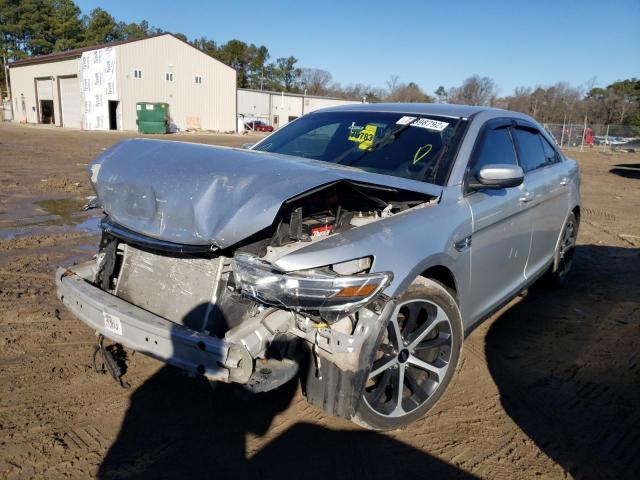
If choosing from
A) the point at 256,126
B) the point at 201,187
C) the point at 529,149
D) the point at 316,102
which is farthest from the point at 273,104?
the point at 201,187

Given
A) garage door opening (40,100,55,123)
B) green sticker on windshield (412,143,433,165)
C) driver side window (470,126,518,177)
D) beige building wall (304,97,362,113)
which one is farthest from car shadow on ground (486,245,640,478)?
beige building wall (304,97,362,113)

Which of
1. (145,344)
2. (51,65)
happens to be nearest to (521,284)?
(145,344)

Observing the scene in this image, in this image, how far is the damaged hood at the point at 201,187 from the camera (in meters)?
2.38

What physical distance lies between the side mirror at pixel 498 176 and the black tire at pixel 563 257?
2090mm

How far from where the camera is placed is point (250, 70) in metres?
87.1

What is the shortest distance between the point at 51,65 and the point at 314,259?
49.8m

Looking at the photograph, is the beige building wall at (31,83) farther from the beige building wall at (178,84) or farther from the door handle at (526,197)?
the door handle at (526,197)

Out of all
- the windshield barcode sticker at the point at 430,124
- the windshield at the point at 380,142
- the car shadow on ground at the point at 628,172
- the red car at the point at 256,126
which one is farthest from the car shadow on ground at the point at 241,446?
the red car at the point at 256,126

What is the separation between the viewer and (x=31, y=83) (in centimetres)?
4716

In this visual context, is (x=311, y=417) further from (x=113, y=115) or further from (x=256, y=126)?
(x=256, y=126)

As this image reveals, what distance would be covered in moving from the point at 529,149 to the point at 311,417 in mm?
3075

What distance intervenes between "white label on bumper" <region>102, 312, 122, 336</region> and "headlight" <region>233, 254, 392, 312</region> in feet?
2.63

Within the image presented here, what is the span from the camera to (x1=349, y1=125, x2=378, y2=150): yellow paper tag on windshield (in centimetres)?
369

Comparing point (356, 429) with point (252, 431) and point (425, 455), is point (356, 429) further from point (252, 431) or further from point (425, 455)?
point (252, 431)
